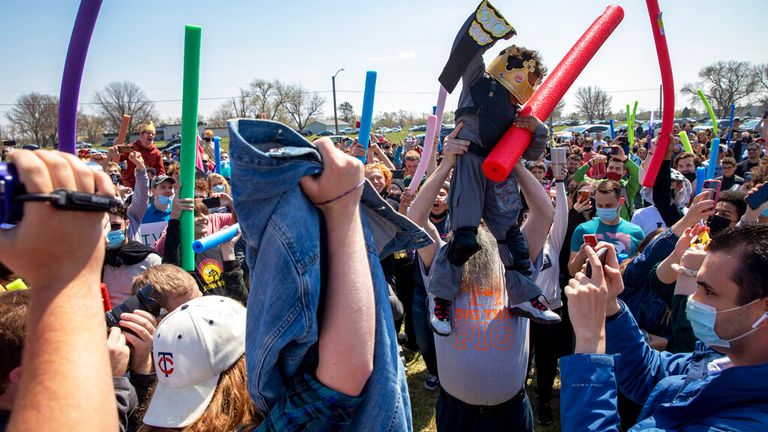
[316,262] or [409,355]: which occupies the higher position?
[316,262]

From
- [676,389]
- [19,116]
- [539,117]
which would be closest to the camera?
[676,389]

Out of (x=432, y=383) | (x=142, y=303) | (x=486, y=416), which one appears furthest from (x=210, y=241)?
(x=432, y=383)

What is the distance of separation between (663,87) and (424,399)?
11.7 ft

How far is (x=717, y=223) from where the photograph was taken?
4.14 m

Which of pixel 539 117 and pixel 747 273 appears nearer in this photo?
pixel 747 273

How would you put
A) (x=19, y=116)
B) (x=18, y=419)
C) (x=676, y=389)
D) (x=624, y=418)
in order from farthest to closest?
1. (x=19, y=116)
2. (x=624, y=418)
3. (x=676, y=389)
4. (x=18, y=419)

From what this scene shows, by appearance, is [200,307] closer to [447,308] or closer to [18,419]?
[18,419]

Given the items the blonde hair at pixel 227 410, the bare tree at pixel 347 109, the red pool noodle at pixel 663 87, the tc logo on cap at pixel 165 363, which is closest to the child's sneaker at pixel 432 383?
the red pool noodle at pixel 663 87

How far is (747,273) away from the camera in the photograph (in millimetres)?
1820

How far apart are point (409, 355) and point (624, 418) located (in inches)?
113

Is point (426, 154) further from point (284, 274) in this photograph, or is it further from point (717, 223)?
point (284, 274)

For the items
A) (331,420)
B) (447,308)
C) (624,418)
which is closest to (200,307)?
(331,420)

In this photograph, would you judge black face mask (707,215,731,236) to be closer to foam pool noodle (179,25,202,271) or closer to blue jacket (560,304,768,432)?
blue jacket (560,304,768,432)

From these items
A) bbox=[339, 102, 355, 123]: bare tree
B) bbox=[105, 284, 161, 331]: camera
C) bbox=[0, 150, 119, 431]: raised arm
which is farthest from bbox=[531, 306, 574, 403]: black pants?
bbox=[339, 102, 355, 123]: bare tree
